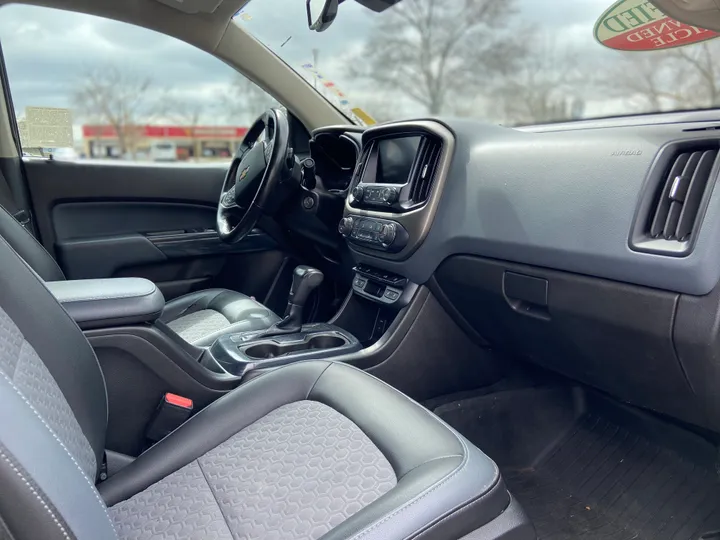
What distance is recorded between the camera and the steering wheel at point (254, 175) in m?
1.93

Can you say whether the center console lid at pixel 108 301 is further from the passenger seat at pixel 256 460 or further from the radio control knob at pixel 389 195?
the radio control knob at pixel 389 195

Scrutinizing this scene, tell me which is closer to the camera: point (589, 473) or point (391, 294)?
point (589, 473)

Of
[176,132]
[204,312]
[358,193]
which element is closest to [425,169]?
[358,193]

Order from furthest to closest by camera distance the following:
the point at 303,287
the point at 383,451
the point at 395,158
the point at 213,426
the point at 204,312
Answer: the point at 204,312, the point at 303,287, the point at 395,158, the point at 213,426, the point at 383,451

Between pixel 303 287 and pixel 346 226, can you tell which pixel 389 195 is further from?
pixel 303 287

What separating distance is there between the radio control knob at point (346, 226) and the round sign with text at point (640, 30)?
31.7 inches

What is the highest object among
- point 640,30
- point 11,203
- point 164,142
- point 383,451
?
point 640,30

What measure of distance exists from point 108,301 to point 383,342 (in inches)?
29.2

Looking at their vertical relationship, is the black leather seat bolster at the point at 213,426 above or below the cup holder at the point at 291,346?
above

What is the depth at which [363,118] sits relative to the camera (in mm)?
2312

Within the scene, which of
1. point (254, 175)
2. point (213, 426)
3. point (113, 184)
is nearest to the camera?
point (213, 426)

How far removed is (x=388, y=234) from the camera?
170cm

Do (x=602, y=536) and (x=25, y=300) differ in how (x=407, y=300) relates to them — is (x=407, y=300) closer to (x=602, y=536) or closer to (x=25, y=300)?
(x=602, y=536)

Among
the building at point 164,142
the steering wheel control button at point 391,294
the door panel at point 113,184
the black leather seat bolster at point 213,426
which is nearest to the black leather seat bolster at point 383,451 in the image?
the black leather seat bolster at point 213,426
